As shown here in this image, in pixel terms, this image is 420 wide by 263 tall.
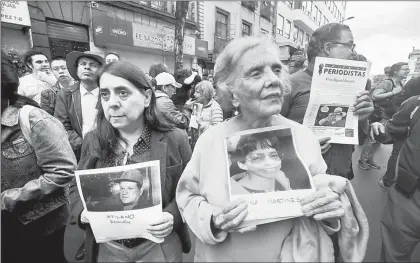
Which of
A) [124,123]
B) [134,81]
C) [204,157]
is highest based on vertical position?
[134,81]

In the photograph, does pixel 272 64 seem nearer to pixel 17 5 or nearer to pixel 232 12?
pixel 232 12

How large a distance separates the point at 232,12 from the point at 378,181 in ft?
3.56

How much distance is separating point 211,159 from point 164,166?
0.25 meters

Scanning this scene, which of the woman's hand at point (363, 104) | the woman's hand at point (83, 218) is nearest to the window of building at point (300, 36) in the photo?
the woman's hand at point (363, 104)

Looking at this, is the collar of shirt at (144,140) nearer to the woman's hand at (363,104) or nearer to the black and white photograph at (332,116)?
the black and white photograph at (332,116)

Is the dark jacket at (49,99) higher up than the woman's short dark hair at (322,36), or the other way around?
the woman's short dark hair at (322,36)

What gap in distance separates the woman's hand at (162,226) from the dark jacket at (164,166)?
4 centimetres

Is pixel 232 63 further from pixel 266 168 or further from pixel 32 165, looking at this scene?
pixel 32 165

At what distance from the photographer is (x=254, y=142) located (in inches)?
33.6

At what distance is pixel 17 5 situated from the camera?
3.91 feet

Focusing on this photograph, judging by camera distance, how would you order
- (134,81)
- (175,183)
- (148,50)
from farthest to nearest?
(148,50) < (175,183) < (134,81)

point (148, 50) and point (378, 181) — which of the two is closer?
point (378, 181)

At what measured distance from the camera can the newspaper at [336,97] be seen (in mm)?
984

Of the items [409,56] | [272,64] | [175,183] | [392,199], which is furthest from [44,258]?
[409,56]
